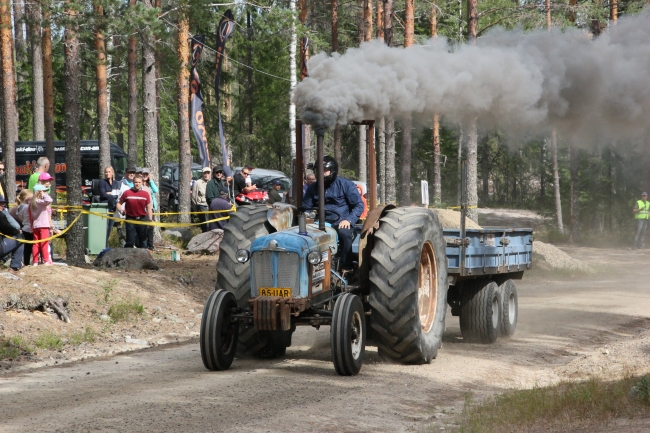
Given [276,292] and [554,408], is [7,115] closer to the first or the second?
[276,292]

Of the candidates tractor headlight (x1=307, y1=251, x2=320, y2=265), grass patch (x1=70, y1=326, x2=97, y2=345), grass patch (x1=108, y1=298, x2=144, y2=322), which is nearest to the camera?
tractor headlight (x1=307, y1=251, x2=320, y2=265)

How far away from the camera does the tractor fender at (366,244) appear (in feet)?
29.9

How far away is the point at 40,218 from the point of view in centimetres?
1355

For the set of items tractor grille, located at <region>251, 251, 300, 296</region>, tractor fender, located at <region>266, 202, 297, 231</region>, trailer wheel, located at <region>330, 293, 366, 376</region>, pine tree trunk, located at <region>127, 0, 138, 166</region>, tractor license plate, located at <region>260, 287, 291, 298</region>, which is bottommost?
trailer wheel, located at <region>330, 293, 366, 376</region>

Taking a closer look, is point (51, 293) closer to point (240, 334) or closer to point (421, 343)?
point (240, 334)

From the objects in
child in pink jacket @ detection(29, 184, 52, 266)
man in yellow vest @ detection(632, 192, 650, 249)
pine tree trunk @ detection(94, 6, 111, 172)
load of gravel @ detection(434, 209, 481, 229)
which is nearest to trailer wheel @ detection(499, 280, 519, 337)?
load of gravel @ detection(434, 209, 481, 229)

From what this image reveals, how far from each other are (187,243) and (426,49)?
11302mm

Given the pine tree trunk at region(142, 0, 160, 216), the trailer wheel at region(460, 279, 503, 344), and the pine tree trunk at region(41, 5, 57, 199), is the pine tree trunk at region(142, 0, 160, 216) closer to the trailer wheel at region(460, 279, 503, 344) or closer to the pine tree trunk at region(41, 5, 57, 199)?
the pine tree trunk at region(41, 5, 57, 199)

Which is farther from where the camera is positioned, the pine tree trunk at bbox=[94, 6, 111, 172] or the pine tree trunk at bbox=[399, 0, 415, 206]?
the pine tree trunk at bbox=[399, 0, 415, 206]

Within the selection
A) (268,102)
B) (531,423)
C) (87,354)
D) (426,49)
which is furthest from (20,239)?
(268,102)

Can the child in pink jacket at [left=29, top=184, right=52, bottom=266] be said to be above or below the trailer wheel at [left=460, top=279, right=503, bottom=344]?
above

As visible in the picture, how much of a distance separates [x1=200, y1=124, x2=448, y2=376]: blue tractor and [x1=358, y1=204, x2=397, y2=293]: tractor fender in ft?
0.04

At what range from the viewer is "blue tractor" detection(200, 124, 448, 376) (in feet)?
27.0

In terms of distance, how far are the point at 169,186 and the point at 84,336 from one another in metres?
21.2
